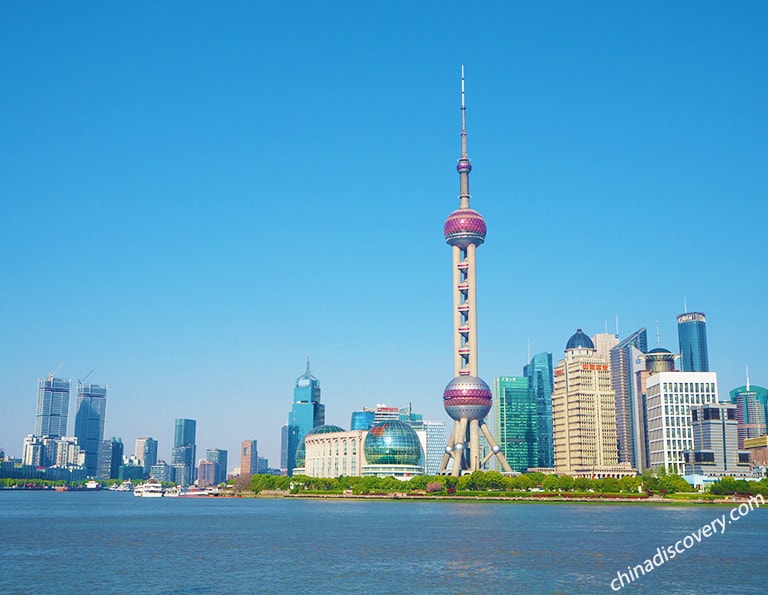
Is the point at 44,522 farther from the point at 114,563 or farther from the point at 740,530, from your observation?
the point at 740,530

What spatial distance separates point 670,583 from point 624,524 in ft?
222

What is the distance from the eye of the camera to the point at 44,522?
161000 millimetres

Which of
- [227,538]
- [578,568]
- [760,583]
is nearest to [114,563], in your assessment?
[227,538]

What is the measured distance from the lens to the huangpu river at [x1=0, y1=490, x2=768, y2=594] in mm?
72688

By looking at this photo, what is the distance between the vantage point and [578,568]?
269ft

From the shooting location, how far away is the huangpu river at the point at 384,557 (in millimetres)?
72688

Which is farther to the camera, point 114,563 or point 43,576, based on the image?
point 114,563

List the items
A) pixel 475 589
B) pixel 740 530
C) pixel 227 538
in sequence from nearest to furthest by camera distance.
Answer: pixel 475 589 → pixel 227 538 → pixel 740 530

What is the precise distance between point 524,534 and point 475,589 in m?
52.2

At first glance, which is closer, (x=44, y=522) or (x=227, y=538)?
(x=227, y=538)

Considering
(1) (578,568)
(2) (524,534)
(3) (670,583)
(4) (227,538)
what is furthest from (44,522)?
(3) (670,583)

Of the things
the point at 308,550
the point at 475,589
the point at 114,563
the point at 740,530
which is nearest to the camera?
the point at 475,589

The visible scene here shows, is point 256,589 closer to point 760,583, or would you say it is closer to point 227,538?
point 760,583

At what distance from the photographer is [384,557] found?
9200cm
